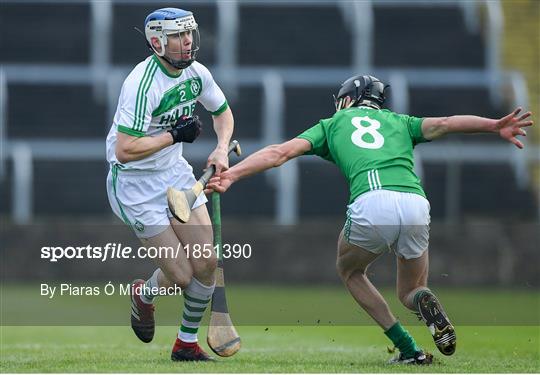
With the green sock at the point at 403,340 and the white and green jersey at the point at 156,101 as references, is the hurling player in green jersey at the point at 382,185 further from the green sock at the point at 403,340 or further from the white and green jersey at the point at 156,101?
the white and green jersey at the point at 156,101

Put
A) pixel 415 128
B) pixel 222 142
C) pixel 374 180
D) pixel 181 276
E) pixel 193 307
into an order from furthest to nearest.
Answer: pixel 222 142 < pixel 193 307 < pixel 181 276 < pixel 415 128 < pixel 374 180

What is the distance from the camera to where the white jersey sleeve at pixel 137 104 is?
8172mm

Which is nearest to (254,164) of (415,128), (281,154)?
(281,154)

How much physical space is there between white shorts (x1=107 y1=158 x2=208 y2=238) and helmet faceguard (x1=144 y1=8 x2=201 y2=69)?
77 centimetres

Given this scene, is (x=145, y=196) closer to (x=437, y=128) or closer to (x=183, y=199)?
(x=183, y=199)

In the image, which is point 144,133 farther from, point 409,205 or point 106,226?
point 106,226

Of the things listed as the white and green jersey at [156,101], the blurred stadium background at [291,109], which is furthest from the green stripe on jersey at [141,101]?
the blurred stadium background at [291,109]

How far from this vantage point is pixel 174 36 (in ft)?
27.5

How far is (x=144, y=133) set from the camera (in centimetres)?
823

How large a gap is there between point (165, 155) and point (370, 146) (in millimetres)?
1387

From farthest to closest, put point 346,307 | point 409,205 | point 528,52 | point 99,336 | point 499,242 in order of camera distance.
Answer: point 528,52
point 499,242
point 346,307
point 99,336
point 409,205

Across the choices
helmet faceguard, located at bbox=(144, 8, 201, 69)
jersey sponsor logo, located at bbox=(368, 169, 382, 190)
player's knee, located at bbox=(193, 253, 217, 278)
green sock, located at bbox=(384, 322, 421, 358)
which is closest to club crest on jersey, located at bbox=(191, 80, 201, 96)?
helmet faceguard, located at bbox=(144, 8, 201, 69)

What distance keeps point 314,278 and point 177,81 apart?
8500 mm

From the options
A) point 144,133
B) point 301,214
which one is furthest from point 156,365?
point 301,214
